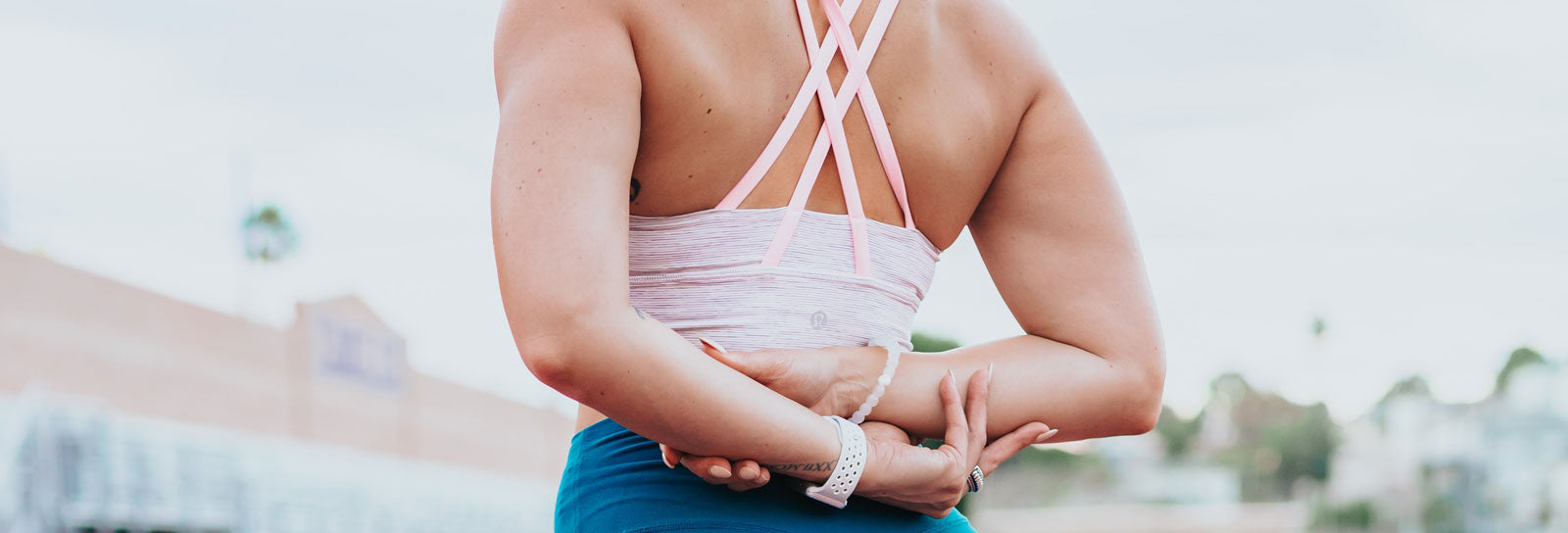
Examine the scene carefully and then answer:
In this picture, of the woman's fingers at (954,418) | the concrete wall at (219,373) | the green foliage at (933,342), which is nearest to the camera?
the woman's fingers at (954,418)

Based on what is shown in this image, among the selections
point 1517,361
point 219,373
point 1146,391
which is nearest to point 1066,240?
point 1146,391

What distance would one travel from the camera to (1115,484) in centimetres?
6438

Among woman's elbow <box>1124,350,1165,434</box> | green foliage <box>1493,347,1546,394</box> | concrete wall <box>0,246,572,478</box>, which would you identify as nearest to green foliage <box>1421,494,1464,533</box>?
green foliage <box>1493,347,1546,394</box>

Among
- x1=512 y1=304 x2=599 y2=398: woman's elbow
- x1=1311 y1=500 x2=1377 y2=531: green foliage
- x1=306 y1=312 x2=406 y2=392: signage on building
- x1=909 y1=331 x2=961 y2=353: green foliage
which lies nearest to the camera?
x1=512 y1=304 x2=599 y2=398: woman's elbow

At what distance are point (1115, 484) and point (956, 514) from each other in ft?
215

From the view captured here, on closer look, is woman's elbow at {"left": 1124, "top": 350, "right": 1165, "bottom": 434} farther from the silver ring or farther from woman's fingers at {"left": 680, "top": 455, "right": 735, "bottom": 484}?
woman's fingers at {"left": 680, "top": 455, "right": 735, "bottom": 484}

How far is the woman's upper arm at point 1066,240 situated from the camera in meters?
1.47

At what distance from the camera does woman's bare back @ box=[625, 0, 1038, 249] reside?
3.96 ft

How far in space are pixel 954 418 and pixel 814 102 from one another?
12.7 inches

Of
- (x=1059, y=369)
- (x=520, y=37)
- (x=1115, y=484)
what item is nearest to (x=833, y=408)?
(x=1059, y=369)

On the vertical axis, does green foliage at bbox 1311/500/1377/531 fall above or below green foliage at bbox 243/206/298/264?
below

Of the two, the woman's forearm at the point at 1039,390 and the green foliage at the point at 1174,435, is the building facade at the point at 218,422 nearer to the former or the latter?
the woman's forearm at the point at 1039,390

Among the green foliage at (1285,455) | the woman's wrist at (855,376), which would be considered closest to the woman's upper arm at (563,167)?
the woman's wrist at (855,376)

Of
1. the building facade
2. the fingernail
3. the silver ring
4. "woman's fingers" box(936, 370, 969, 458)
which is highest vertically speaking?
the building facade
